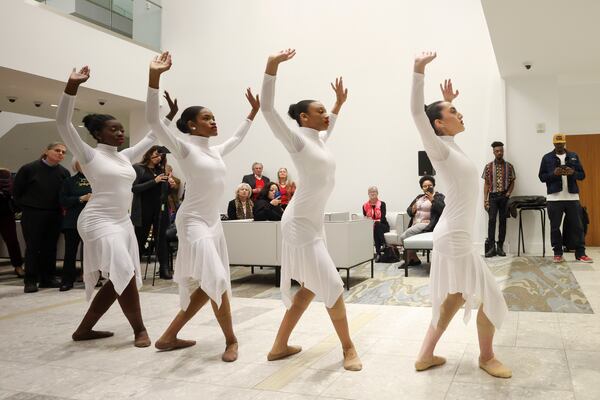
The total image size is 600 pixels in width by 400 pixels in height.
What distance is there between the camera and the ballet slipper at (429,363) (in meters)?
2.59

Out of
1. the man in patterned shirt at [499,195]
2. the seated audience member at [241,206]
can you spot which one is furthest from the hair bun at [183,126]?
the man in patterned shirt at [499,195]

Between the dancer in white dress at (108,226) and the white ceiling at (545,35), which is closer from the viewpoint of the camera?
the dancer in white dress at (108,226)

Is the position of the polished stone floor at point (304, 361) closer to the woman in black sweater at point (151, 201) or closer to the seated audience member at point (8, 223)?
the woman in black sweater at point (151, 201)

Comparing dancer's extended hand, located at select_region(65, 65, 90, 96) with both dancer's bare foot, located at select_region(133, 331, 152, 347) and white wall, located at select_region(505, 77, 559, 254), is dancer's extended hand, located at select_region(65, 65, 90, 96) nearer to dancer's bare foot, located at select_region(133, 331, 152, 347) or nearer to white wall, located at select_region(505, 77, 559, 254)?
dancer's bare foot, located at select_region(133, 331, 152, 347)

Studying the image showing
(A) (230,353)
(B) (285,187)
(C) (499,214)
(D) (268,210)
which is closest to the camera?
(A) (230,353)

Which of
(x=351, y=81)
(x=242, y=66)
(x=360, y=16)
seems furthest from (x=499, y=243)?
(x=242, y=66)

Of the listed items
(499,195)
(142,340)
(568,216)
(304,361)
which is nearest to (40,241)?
(142,340)

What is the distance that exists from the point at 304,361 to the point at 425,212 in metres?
4.59

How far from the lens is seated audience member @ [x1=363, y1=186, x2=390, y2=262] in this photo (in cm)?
760

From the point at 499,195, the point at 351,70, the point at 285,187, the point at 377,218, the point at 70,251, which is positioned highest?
the point at 351,70

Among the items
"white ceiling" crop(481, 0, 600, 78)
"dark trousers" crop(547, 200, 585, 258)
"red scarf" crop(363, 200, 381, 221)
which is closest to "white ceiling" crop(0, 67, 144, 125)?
"red scarf" crop(363, 200, 381, 221)

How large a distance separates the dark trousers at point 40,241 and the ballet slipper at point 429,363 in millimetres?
4498

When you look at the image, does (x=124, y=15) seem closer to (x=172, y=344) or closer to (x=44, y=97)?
(x=44, y=97)

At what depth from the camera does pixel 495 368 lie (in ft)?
8.14
